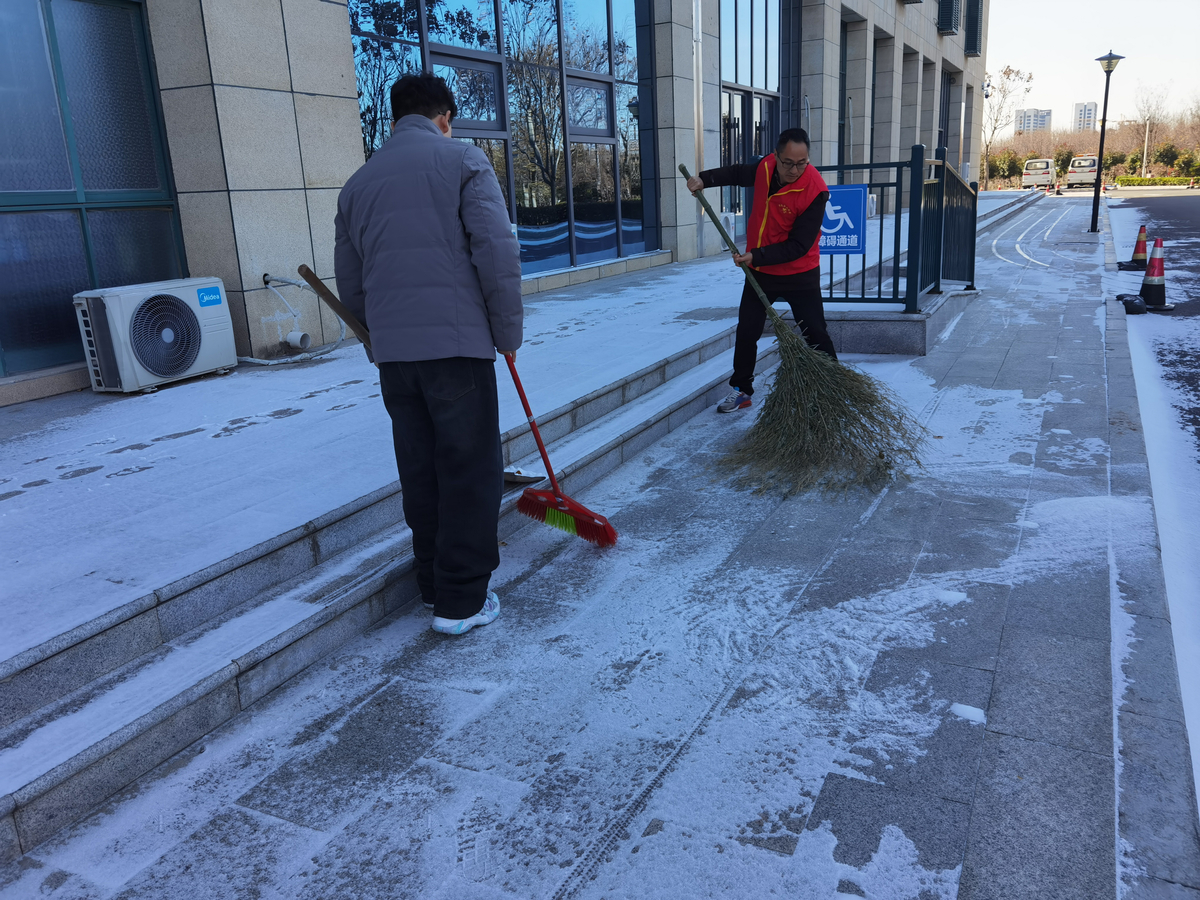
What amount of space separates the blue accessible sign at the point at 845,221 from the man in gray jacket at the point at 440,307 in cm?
491

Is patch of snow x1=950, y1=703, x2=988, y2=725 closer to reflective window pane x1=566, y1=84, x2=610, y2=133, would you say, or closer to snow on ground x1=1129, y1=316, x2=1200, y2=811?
snow on ground x1=1129, y1=316, x2=1200, y2=811

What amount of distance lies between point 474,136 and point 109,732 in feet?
28.1

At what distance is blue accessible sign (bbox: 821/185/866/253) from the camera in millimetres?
7305

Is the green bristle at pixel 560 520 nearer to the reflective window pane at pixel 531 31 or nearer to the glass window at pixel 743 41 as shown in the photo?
the reflective window pane at pixel 531 31

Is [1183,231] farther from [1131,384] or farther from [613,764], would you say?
[613,764]

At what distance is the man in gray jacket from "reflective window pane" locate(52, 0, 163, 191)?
3.78m

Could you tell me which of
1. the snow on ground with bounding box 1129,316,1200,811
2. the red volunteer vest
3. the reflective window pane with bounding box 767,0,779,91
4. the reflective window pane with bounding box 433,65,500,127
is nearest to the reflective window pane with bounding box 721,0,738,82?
the reflective window pane with bounding box 767,0,779,91

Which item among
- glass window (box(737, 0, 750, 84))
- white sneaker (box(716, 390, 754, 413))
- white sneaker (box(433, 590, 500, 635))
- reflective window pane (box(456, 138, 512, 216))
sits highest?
glass window (box(737, 0, 750, 84))

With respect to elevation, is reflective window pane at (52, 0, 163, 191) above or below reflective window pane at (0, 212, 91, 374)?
above

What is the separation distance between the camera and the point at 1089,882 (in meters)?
1.93

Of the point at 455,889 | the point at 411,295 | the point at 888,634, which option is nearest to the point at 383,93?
the point at 411,295

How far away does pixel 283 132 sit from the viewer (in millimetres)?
6562

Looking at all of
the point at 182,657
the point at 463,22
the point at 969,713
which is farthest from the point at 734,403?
the point at 463,22

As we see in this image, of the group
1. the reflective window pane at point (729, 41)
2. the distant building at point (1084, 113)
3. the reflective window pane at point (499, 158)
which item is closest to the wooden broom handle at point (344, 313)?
the reflective window pane at point (499, 158)
